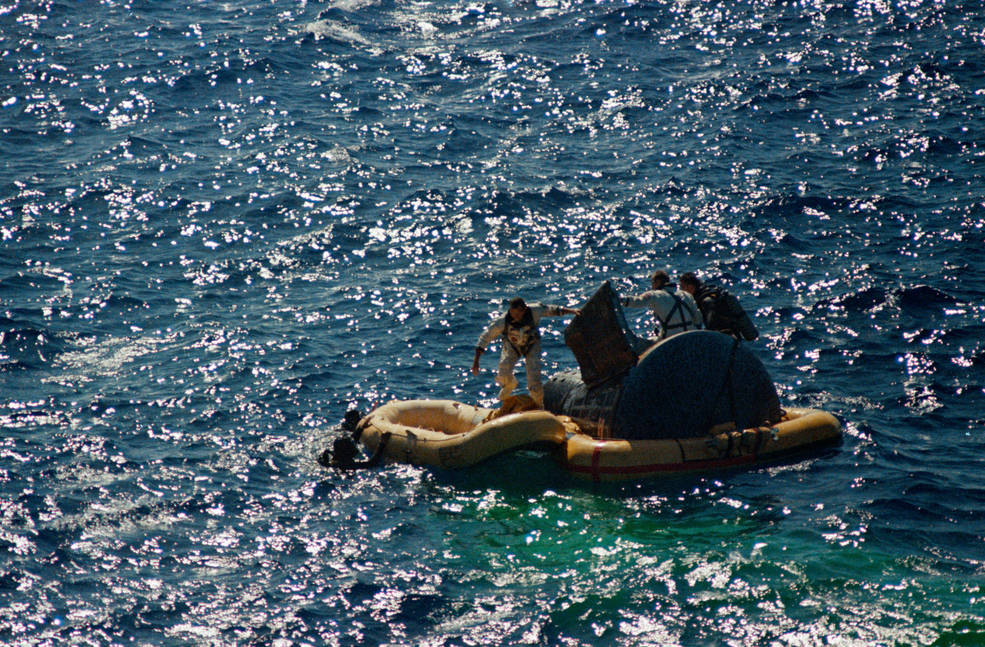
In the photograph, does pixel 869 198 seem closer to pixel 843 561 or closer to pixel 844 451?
pixel 844 451

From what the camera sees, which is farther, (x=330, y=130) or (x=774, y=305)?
(x=330, y=130)

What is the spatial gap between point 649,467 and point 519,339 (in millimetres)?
2698

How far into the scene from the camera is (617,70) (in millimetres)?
34156

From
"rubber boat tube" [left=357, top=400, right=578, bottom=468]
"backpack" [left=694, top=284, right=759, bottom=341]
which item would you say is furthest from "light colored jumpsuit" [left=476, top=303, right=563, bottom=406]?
"backpack" [left=694, top=284, right=759, bottom=341]

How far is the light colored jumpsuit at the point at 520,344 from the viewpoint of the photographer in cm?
1608

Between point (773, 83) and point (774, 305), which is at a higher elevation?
point (773, 83)

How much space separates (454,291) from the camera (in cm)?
2250

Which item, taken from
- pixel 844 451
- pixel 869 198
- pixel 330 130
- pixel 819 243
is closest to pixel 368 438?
pixel 844 451

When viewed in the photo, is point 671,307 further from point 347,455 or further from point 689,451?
point 347,455

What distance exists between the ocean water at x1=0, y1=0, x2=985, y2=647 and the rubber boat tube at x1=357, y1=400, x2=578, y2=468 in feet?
1.15

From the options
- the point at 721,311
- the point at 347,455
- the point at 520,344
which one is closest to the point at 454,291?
the point at 520,344

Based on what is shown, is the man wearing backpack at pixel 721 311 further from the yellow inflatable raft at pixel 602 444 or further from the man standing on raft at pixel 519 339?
the man standing on raft at pixel 519 339

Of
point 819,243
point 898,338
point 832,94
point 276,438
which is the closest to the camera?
point 276,438

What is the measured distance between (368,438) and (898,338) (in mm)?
9566
